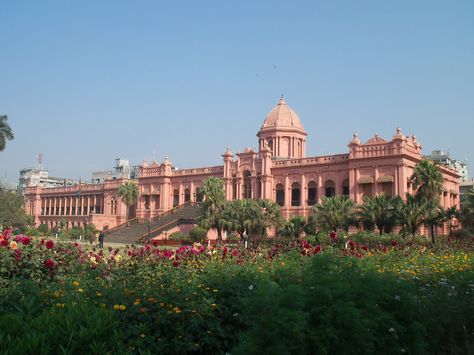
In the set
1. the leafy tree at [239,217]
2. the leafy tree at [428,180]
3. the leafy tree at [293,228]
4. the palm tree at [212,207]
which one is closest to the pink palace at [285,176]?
the leafy tree at [428,180]

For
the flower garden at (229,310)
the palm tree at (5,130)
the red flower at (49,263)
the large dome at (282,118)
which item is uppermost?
the large dome at (282,118)

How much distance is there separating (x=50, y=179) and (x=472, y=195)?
430 feet

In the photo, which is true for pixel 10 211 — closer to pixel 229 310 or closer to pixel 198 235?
pixel 198 235

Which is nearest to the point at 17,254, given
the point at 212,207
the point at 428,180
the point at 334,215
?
the point at 334,215

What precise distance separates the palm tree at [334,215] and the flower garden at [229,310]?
25975mm

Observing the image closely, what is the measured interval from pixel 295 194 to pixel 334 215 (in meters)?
17.4

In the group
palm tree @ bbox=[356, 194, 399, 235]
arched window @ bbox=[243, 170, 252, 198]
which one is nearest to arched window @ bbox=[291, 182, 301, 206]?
arched window @ bbox=[243, 170, 252, 198]

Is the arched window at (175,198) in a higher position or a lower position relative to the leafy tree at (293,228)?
higher

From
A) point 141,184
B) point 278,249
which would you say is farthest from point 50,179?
point 278,249

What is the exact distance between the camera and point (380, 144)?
45094 mm

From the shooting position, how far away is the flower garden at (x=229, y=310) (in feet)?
18.0

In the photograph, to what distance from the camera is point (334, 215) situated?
3647 centimetres

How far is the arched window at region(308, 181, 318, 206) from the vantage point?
5166 cm

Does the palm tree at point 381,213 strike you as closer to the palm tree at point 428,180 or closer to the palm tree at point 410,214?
the palm tree at point 410,214
